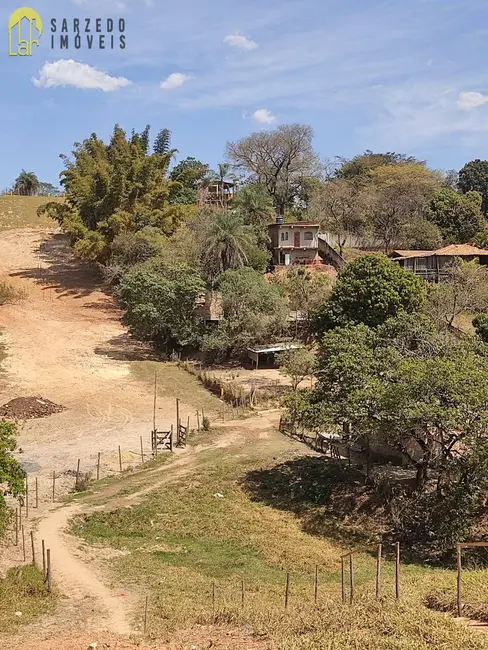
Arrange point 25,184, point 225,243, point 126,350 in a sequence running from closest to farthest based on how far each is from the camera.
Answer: point 126,350
point 225,243
point 25,184

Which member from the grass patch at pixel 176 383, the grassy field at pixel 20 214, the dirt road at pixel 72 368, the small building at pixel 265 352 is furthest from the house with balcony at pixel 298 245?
the grassy field at pixel 20 214

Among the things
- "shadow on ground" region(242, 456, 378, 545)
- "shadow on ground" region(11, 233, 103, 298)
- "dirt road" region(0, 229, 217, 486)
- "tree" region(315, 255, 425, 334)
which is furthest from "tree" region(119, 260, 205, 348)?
"shadow on ground" region(242, 456, 378, 545)

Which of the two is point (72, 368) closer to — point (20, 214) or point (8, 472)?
point (8, 472)

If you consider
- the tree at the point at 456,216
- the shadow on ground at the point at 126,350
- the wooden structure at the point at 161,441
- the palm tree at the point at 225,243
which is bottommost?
the wooden structure at the point at 161,441

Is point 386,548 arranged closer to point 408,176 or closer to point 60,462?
point 60,462

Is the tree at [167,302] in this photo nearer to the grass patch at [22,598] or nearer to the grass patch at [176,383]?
the grass patch at [176,383]

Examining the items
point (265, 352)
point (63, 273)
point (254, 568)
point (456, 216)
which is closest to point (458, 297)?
point (265, 352)

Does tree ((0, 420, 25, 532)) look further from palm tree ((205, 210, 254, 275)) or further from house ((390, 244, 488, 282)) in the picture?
house ((390, 244, 488, 282))
